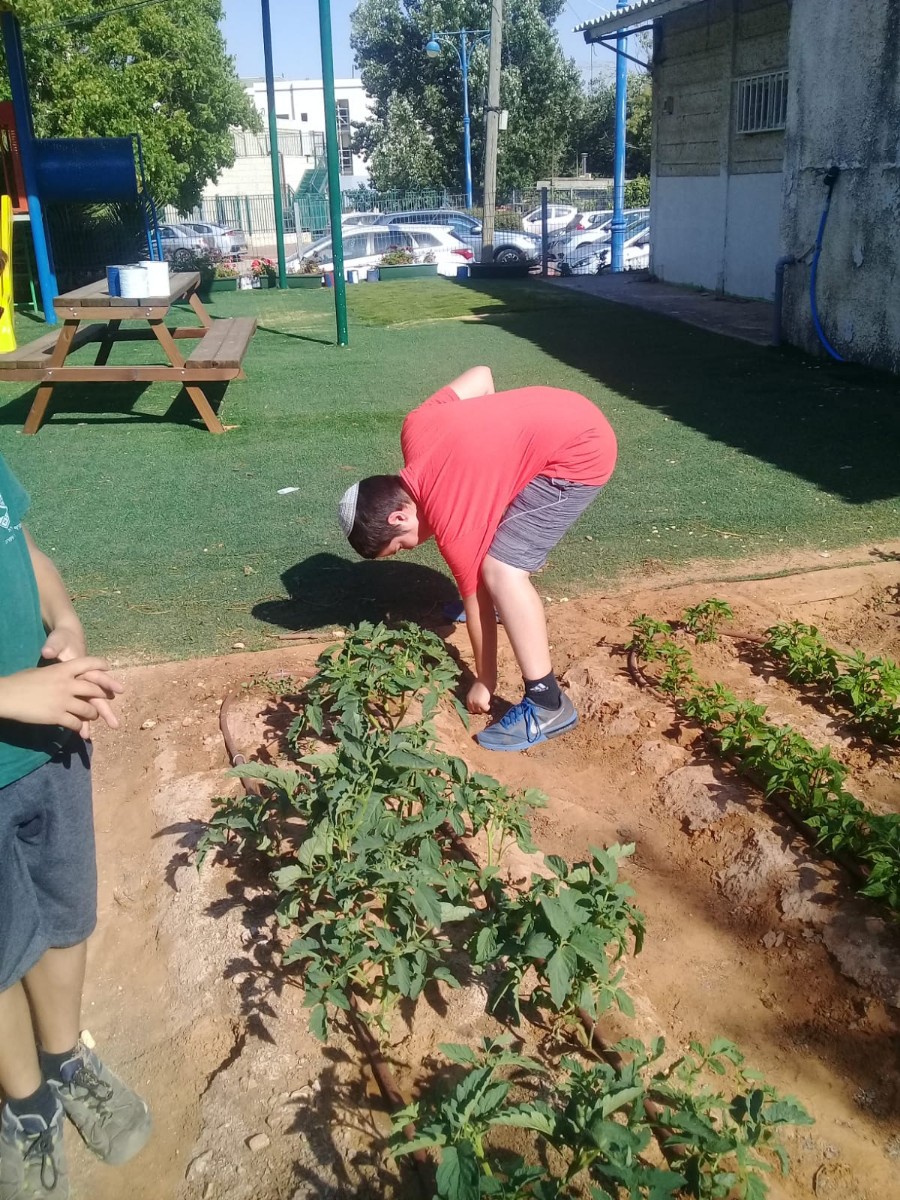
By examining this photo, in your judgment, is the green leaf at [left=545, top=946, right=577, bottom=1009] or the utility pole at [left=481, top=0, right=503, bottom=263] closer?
the green leaf at [left=545, top=946, right=577, bottom=1009]

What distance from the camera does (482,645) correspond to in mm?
3598

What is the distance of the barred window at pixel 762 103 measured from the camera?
45.9 feet

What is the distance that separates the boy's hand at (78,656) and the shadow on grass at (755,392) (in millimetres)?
4675

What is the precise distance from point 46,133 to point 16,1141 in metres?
19.7

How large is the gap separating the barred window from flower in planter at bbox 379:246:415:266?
28.5 feet

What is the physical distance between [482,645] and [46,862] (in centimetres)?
179

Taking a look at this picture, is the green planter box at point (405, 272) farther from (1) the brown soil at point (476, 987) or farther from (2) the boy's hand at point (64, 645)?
(2) the boy's hand at point (64, 645)

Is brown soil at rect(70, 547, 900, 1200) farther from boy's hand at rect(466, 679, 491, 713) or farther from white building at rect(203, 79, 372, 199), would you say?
white building at rect(203, 79, 372, 199)

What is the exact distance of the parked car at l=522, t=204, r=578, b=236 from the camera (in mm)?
27094

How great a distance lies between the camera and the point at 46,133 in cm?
1855

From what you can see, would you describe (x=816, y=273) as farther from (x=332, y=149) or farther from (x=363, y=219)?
(x=363, y=219)

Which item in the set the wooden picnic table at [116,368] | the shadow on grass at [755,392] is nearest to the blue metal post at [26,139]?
the wooden picnic table at [116,368]

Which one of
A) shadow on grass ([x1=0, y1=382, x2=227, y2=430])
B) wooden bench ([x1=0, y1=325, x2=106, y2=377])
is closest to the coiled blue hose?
shadow on grass ([x1=0, y1=382, x2=227, y2=430])

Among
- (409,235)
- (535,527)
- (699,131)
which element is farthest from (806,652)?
(409,235)
